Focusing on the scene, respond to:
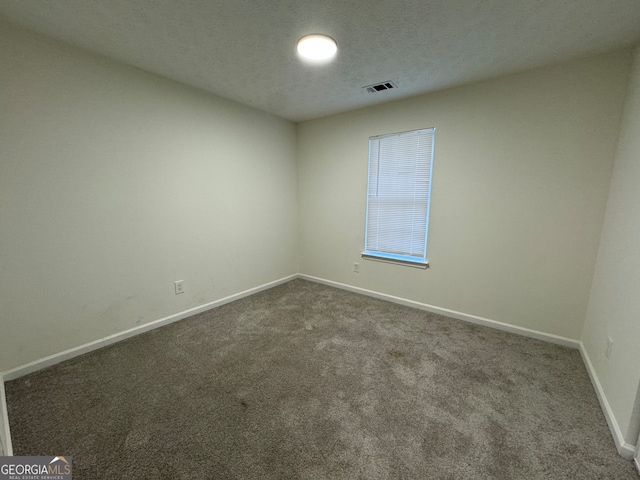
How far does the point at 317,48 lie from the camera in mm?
1883

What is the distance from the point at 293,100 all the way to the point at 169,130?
137 cm

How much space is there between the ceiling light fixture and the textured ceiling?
55 mm

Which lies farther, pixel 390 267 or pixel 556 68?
pixel 390 267

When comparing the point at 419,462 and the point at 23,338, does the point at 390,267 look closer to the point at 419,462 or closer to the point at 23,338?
the point at 419,462

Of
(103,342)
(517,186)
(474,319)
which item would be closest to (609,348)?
(474,319)

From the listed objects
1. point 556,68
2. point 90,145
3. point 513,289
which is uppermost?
point 556,68

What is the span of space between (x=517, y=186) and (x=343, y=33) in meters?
2.02

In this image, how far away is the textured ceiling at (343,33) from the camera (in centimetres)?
148

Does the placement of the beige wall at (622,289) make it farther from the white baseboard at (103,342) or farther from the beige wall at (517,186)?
the white baseboard at (103,342)

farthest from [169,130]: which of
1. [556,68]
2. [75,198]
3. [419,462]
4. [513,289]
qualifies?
[513,289]

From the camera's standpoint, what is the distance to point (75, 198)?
1.97 metres

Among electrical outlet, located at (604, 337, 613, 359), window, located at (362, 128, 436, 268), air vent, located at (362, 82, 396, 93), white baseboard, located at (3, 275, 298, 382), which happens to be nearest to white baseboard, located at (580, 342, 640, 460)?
electrical outlet, located at (604, 337, 613, 359)

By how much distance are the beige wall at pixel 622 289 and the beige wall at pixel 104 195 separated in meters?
3.37

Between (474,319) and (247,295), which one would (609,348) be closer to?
(474,319)
